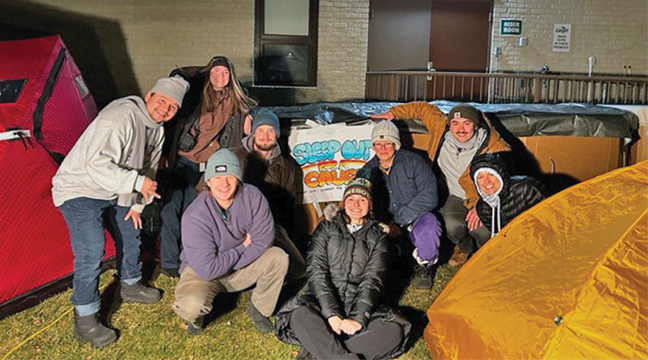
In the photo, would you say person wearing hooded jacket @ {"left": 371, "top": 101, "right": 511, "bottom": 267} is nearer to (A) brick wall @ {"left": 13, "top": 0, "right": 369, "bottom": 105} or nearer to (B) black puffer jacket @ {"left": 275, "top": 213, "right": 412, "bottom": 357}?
(B) black puffer jacket @ {"left": 275, "top": 213, "right": 412, "bottom": 357}

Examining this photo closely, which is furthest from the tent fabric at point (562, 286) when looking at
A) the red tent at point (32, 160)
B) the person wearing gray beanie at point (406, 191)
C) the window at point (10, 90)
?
the window at point (10, 90)

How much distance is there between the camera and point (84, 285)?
3662 millimetres

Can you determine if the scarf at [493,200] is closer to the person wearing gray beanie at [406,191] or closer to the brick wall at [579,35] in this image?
the person wearing gray beanie at [406,191]

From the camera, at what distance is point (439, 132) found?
5242mm

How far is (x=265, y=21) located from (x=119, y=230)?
21.4ft

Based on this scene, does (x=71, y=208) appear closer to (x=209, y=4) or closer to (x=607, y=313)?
(x=607, y=313)

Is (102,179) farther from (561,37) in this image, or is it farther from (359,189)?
(561,37)

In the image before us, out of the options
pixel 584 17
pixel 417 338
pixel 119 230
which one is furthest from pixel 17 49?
pixel 584 17

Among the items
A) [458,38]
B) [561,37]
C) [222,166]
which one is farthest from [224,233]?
[561,37]

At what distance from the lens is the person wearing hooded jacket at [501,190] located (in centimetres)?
427

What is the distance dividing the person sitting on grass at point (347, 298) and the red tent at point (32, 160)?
182 centimetres

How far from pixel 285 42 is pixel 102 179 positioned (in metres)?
6.98

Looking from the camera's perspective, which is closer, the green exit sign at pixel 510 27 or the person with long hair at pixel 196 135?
the person with long hair at pixel 196 135

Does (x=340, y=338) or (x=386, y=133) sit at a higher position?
(x=386, y=133)
